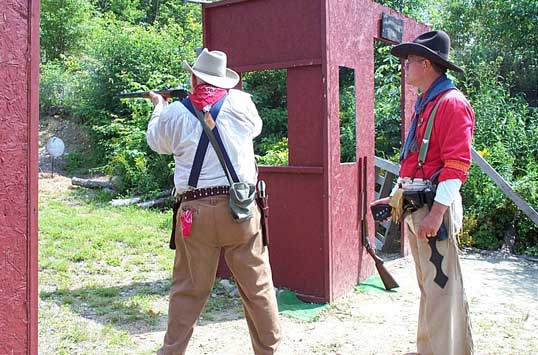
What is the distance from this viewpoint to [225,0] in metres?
5.74

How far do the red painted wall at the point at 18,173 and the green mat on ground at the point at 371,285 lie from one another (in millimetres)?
4096

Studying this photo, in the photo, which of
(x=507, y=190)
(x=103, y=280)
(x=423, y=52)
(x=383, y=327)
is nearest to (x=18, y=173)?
(x=423, y=52)

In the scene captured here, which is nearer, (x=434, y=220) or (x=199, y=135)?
(x=434, y=220)

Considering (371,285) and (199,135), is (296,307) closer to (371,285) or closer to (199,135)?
(371,285)

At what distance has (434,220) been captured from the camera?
3.27 meters

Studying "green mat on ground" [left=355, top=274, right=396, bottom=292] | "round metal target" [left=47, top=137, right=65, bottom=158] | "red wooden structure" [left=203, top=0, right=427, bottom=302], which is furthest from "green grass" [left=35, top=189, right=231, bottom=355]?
"round metal target" [left=47, top=137, right=65, bottom=158]

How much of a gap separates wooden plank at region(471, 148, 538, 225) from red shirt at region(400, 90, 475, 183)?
14.0 ft

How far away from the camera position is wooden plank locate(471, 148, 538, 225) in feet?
24.1

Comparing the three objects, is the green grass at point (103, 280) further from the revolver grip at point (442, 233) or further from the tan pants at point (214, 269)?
the revolver grip at point (442, 233)

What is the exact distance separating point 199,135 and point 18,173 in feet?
5.04

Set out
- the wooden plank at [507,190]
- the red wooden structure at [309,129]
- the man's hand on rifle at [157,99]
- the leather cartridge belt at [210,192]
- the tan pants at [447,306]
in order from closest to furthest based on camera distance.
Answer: the tan pants at [447,306] → the leather cartridge belt at [210,192] → the man's hand on rifle at [157,99] → the red wooden structure at [309,129] → the wooden plank at [507,190]

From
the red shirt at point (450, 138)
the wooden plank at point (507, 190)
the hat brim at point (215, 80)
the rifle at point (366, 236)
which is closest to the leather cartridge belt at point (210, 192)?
the hat brim at point (215, 80)

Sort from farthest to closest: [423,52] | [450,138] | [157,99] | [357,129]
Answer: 1. [357,129]
2. [157,99]
3. [423,52]
4. [450,138]

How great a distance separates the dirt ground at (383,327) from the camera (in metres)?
4.29
